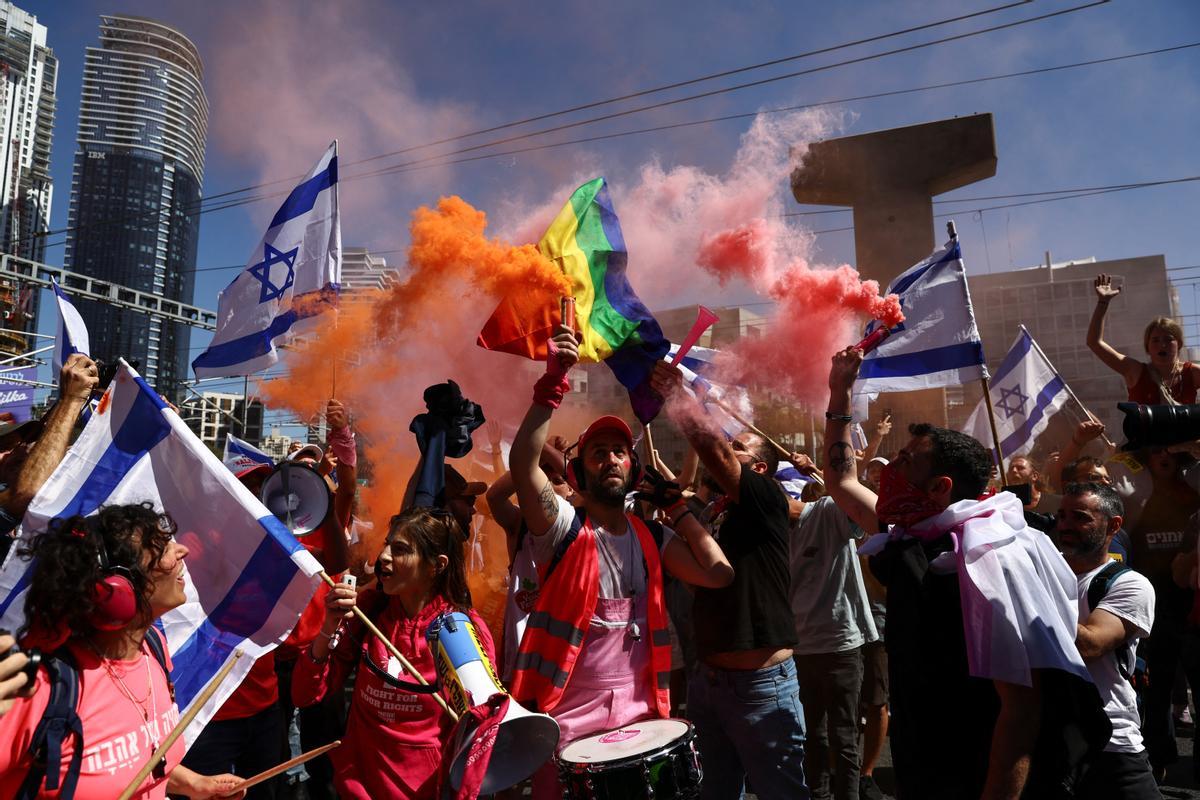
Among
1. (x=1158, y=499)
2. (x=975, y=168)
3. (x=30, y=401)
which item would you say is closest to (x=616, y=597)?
(x=1158, y=499)

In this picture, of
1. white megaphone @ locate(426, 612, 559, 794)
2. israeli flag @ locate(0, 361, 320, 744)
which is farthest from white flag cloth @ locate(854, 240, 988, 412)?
israeli flag @ locate(0, 361, 320, 744)

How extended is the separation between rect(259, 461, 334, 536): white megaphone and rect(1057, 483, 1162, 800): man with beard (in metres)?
4.08

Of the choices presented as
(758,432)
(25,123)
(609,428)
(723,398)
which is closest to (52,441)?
(609,428)

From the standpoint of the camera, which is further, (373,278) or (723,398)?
(373,278)

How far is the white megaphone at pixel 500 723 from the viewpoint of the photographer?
2902mm

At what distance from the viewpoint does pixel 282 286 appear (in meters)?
7.37

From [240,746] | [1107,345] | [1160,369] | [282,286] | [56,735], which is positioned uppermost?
[282,286]

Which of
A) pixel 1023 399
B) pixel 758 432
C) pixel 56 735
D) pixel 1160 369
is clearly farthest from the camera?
pixel 1023 399

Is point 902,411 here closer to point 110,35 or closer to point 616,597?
point 616,597

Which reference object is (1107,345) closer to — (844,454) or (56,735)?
(844,454)

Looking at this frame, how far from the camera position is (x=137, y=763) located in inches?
104

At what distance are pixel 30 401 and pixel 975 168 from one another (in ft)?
65.0

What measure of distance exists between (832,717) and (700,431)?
2.37 metres

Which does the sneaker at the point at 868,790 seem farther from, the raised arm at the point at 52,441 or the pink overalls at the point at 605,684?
the raised arm at the point at 52,441
